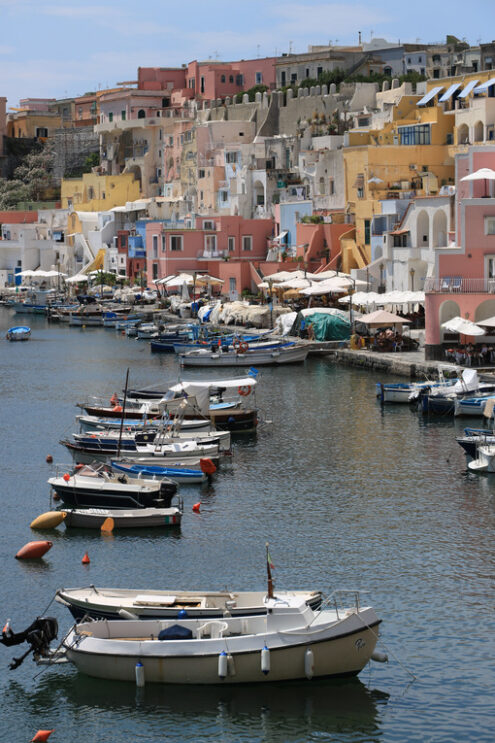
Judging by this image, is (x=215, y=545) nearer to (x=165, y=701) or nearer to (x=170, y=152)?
(x=165, y=701)

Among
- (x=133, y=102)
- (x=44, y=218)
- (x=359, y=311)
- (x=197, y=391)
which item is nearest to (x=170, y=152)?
(x=133, y=102)

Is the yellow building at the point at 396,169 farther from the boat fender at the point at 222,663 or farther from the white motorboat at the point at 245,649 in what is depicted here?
the boat fender at the point at 222,663

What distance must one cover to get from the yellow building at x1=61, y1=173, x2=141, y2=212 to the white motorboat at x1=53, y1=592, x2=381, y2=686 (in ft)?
301

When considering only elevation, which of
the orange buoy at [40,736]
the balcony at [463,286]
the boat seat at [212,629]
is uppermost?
the balcony at [463,286]

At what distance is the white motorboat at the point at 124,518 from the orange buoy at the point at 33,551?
223cm

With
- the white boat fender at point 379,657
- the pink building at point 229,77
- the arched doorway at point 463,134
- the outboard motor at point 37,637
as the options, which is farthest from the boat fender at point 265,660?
the pink building at point 229,77

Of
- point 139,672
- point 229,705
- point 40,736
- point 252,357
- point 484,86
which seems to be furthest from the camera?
point 484,86

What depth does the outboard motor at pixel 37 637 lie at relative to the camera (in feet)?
66.4

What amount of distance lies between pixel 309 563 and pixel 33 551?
5.63 metres

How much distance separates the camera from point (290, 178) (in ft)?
268

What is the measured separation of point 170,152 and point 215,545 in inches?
3135

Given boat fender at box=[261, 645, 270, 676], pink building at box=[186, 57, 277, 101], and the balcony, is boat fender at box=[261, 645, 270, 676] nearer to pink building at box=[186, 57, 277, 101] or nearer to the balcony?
the balcony

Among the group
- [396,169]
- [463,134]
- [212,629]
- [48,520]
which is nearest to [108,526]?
[48,520]

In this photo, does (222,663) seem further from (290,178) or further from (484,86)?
(290,178)
